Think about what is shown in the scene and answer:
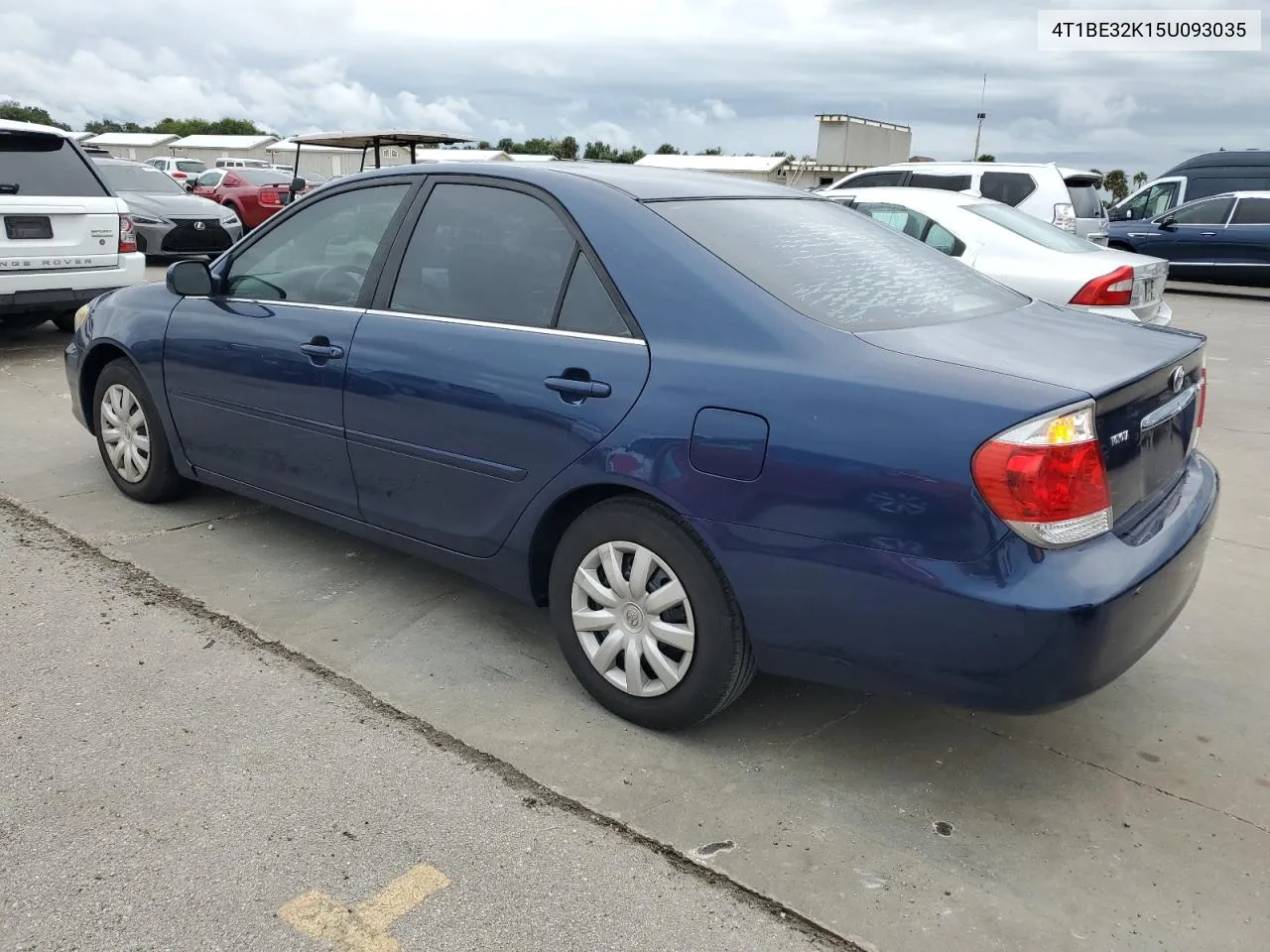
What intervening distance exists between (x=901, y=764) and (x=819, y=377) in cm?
116

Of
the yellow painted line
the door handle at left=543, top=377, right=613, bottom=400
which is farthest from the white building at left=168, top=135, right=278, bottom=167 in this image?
the yellow painted line

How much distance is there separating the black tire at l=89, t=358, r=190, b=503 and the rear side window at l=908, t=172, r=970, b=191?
363 inches

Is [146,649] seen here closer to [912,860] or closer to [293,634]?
[293,634]

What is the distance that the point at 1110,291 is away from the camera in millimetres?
6730

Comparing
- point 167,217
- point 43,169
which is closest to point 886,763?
point 43,169

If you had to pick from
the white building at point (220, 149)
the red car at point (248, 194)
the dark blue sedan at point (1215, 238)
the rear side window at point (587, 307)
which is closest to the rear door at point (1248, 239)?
the dark blue sedan at point (1215, 238)

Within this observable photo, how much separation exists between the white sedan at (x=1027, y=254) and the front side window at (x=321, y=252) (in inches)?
144

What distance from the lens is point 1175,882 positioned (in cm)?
250

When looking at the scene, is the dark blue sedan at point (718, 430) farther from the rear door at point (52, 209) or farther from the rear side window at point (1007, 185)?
the rear side window at point (1007, 185)

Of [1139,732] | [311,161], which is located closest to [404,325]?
[1139,732]

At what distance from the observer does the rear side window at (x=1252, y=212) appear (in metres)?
15.5

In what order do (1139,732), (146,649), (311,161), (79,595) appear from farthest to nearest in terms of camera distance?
(311,161) < (79,595) < (146,649) < (1139,732)

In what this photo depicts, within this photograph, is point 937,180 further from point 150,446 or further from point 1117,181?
point 1117,181

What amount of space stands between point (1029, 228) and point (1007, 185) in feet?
15.0
